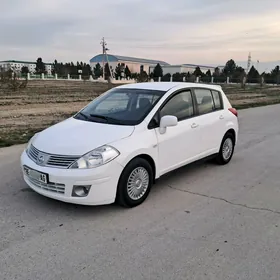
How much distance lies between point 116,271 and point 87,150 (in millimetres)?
1430

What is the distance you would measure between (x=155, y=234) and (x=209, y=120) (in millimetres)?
2585

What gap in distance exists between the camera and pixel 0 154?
625 cm

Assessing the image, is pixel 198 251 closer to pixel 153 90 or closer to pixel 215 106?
pixel 153 90

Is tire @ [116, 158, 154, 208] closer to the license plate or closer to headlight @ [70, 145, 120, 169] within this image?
headlight @ [70, 145, 120, 169]

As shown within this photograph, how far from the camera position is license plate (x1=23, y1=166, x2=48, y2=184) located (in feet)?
11.8

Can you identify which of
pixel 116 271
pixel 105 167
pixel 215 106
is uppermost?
pixel 215 106

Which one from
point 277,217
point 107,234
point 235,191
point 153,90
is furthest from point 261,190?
point 107,234

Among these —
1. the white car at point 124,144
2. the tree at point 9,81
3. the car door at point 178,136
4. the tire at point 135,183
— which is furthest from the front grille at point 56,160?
the tree at point 9,81

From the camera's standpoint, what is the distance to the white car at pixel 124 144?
11.6ft

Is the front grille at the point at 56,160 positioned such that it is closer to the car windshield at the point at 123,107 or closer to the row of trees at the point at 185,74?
the car windshield at the point at 123,107

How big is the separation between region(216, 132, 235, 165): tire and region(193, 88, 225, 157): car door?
0.19 meters

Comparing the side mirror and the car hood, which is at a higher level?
the side mirror

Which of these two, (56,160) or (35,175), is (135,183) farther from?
(35,175)

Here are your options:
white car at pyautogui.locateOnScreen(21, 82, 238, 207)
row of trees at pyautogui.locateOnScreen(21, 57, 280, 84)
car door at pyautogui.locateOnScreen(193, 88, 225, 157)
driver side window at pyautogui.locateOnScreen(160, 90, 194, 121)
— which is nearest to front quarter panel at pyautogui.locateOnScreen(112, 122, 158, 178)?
white car at pyautogui.locateOnScreen(21, 82, 238, 207)
